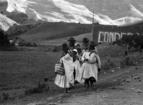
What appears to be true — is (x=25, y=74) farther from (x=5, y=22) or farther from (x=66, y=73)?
(x=5, y=22)

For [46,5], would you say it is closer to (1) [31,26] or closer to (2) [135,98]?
(1) [31,26]

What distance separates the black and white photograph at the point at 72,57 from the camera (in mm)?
13781

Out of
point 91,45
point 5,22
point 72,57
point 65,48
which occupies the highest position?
point 5,22

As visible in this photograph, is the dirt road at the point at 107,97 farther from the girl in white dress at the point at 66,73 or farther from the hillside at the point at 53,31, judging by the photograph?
the hillside at the point at 53,31

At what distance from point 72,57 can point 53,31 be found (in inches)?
3479

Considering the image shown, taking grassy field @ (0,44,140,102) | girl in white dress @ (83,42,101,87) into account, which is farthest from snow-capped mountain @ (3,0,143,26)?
girl in white dress @ (83,42,101,87)

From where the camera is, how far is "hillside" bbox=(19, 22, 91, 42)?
319ft

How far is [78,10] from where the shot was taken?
137750 mm

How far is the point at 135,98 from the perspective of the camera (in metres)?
12.2

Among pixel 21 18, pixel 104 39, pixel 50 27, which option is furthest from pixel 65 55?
pixel 21 18

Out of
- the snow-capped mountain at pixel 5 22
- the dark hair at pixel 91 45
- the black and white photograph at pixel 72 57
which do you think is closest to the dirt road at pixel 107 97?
the black and white photograph at pixel 72 57

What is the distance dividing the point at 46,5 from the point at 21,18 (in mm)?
21145

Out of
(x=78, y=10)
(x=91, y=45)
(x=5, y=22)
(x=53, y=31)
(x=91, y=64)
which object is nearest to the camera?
(x=91, y=45)

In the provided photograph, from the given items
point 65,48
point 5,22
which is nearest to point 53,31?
point 5,22
